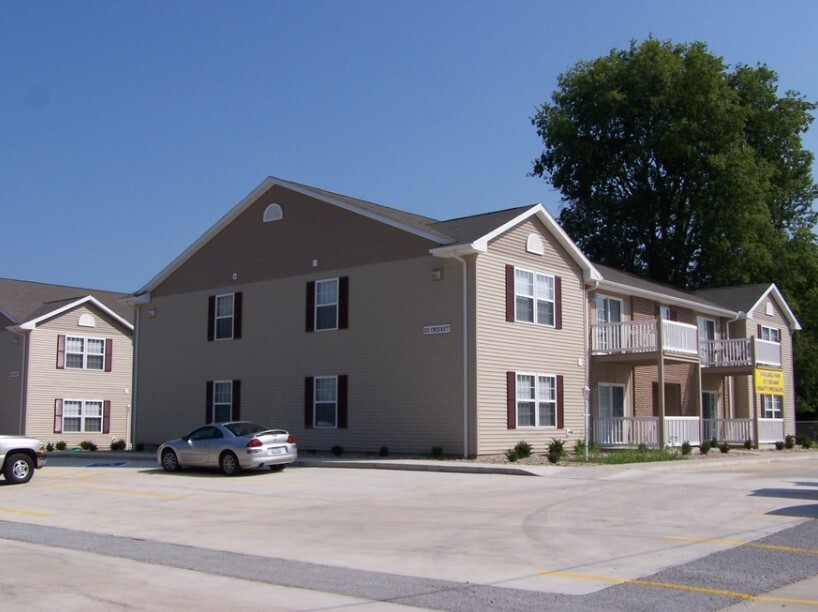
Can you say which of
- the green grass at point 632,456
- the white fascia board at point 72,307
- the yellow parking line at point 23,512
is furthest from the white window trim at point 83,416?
the yellow parking line at point 23,512

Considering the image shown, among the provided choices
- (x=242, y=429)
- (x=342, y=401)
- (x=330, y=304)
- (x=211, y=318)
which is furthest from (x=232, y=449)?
(x=211, y=318)

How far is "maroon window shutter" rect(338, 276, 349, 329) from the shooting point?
2731 cm

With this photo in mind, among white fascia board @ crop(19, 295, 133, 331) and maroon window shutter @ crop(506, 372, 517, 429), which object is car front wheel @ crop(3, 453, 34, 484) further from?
white fascia board @ crop(19, 295, 133, 331)

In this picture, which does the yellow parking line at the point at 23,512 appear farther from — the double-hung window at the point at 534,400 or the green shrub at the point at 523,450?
the double-hung window at the point at 534,400

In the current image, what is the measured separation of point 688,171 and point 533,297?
27.1m

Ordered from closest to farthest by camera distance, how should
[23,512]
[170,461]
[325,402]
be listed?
[23,512] < [170,461] < [325,402]

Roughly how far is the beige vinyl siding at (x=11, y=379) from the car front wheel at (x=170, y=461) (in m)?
19.8

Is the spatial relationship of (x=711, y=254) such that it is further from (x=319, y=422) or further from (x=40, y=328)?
(x=40, y=328)

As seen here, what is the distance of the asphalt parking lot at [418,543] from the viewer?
8555mm

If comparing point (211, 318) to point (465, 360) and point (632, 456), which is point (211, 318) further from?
point (632, 456)

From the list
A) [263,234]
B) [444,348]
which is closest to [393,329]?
[444,348]

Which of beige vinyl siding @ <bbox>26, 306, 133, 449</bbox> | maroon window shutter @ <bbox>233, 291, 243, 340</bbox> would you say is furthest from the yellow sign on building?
beige vinyl siding @ <bbox>26, 306, 133, 449</bbox>

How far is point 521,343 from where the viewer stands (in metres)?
26.1

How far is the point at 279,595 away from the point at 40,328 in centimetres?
3568
